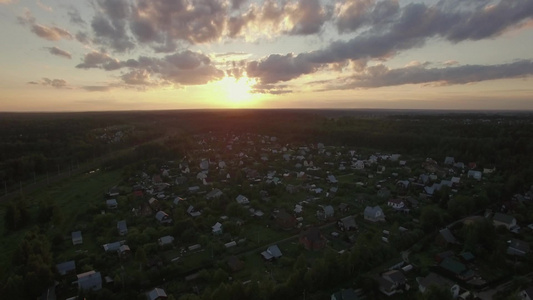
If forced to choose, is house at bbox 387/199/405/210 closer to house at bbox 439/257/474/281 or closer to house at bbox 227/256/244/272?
house at bbox 439/257/474/281


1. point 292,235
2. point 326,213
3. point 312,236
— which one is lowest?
point 292,235

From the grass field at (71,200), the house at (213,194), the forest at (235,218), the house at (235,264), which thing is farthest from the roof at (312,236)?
the grass field at (71,200)

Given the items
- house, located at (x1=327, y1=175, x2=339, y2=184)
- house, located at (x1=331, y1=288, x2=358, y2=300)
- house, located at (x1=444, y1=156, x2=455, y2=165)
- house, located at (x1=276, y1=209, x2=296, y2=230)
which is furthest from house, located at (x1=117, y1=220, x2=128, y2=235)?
house, located at (x1=444, y1=156, x2=455, y2=165)

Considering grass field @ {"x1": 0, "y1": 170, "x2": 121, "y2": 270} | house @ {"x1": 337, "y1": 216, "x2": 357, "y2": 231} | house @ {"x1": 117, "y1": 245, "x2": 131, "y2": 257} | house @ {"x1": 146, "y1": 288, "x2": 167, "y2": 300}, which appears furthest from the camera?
house @ {"x1": 337, "y1": 216, "x2": 357, "y2": 231}

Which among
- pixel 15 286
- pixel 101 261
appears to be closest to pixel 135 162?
pixel 101 261

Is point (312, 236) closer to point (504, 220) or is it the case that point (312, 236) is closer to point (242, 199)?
point (242, 199)

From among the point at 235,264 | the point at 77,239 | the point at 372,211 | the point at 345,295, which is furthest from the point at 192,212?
the point at 345,295
